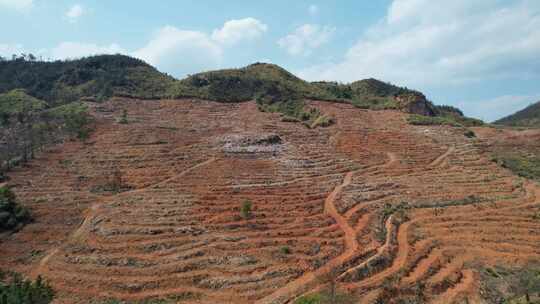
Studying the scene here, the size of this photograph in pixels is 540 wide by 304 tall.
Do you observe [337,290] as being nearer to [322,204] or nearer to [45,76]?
[322,204]

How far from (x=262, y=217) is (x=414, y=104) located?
1917 inches

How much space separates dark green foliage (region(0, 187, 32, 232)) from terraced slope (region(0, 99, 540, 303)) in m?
0.99

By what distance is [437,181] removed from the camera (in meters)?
34.2

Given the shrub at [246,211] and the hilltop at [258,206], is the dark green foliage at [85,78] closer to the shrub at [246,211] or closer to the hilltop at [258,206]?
the hilltop at [258,206]

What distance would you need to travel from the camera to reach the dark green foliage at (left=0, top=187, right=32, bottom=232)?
24656 millimetres

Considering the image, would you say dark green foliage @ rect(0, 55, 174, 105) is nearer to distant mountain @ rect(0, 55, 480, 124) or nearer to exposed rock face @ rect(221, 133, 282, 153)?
distant mountain @ rect(0, 55, 480, 124)

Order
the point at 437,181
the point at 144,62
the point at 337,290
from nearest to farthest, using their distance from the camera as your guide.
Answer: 1. the point at 337,290
2. the point at 437,181
3. the point at 144,62

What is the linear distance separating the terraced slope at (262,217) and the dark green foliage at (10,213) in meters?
0.99

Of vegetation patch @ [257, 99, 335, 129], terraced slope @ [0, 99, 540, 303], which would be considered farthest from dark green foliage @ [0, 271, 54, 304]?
vegetation patch @ [257, 99, 335, 129]

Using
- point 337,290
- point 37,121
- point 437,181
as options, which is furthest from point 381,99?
point 337,290

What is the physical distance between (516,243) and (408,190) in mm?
8708

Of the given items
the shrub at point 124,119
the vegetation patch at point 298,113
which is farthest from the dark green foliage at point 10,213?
the vegetation patch at point 298,113

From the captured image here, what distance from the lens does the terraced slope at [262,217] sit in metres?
19.8

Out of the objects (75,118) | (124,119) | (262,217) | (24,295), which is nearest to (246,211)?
(262,217)
